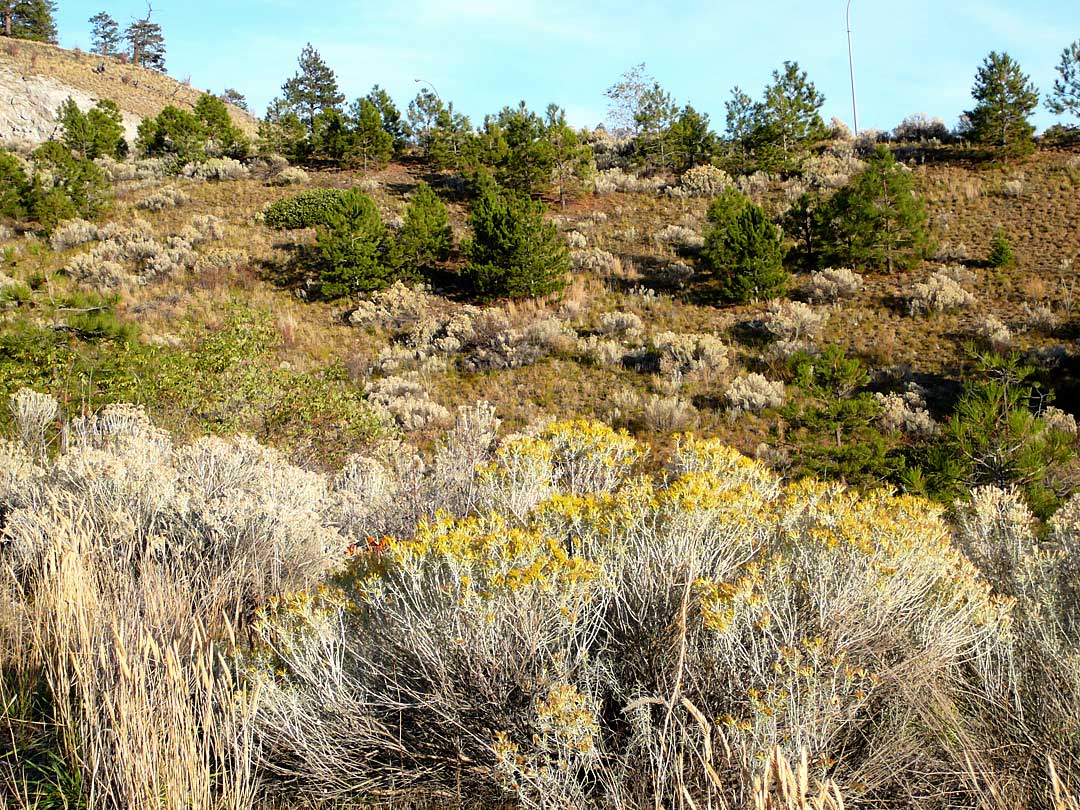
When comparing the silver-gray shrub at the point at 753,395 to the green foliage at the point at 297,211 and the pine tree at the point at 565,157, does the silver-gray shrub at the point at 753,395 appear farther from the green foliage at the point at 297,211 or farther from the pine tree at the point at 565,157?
the green foliage at the point at 297,211

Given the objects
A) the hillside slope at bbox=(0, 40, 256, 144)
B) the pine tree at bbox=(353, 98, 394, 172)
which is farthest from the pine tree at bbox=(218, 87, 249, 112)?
the pine tree at bbox=(353, 98, 394, 172)

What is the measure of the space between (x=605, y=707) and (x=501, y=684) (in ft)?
1.36

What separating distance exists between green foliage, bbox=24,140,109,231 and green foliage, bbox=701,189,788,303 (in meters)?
20.3

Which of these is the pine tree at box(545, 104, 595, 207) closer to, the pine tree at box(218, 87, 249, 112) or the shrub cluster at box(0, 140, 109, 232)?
the shrub cluster at box(0, 140, 109, 232)

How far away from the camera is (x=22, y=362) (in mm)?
7723

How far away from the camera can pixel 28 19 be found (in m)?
50.2

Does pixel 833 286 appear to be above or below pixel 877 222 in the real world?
below

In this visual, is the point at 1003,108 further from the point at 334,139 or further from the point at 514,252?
the point at 334,139

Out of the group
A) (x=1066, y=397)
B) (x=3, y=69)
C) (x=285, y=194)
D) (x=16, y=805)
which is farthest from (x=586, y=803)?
(x=3, y=69)

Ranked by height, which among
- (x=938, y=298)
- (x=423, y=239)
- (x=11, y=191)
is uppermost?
(x=11, y=191)

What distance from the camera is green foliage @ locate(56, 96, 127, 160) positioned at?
26.2m

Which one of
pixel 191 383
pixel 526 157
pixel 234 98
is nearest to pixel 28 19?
pixel 234 98

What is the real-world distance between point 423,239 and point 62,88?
35.7 meters

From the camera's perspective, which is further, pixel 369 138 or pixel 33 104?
pixel 33 104
